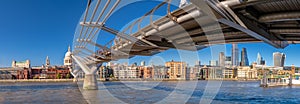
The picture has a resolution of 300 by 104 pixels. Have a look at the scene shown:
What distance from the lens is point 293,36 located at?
1291cm

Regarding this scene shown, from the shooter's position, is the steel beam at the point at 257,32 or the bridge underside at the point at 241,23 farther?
the steel beam at the point at 257,32

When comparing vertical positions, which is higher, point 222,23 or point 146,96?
point 222,23

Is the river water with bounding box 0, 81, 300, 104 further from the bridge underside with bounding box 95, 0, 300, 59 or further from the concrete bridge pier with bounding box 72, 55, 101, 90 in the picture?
the bridge underside with bounding box 95, 0, 300, 59

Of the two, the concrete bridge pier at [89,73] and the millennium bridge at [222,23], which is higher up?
the millennium bridge at [222,23]

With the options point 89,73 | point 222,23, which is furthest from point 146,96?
point 222,23

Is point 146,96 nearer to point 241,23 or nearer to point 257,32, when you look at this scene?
point 257,32

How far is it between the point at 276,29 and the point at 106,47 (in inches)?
687

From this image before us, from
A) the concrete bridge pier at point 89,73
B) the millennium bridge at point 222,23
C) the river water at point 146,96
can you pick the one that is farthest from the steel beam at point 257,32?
the concrete bridge pier at point 89,73

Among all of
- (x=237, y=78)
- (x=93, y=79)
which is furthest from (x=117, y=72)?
(x=93, y=79)

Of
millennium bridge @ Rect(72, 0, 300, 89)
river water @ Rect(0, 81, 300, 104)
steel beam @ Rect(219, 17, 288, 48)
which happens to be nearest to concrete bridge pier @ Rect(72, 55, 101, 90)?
river water @ Rect(0, 81, 300, 104)

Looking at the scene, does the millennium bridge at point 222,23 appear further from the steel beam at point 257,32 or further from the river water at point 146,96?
the river water at point 146,96

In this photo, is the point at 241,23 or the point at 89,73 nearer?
the point at 241,23

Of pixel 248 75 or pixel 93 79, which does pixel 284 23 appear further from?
pixel 248 75

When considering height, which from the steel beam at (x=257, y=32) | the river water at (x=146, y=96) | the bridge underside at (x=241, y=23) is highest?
the bridge underside at (x=241, y=23)
